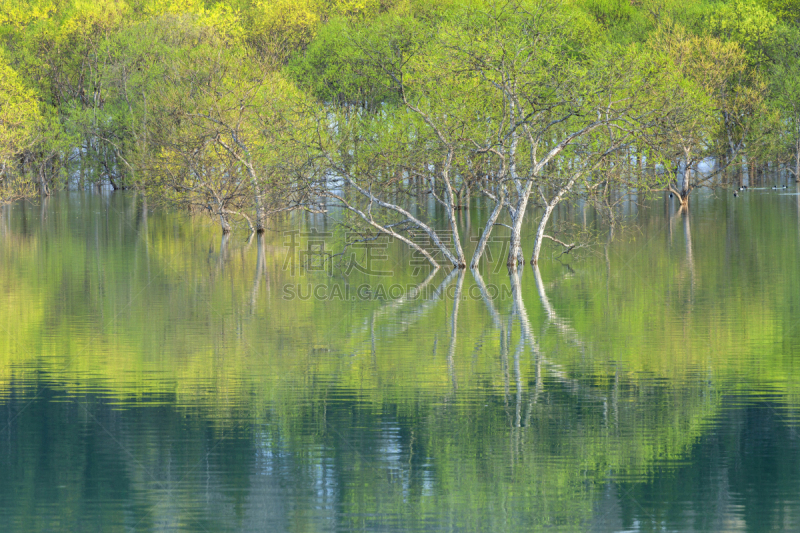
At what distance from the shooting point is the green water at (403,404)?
32.2 ft

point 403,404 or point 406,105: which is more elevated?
point 406,105

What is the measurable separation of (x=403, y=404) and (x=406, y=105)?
17.2 metres

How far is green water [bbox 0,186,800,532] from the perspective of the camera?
9820mm

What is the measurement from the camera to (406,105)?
29453 mm

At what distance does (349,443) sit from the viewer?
11789mm

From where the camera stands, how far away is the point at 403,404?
1359cm

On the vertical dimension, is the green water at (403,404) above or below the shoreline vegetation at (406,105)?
below

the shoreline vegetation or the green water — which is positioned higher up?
the shoreline vegetation

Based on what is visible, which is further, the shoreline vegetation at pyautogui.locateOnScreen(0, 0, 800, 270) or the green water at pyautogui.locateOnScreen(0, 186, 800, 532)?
the shoreline vegetation at pyautogui.locateOnScreen(0, 0, 800, 270)

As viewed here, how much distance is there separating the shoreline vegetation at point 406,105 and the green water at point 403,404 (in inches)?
178

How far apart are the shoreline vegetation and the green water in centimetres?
453

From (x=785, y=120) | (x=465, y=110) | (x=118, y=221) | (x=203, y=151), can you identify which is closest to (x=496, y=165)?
(x=465, y=110)

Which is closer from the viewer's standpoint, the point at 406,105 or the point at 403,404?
the point at 403,404

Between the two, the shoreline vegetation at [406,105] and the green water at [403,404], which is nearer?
the green water at [403,404]
